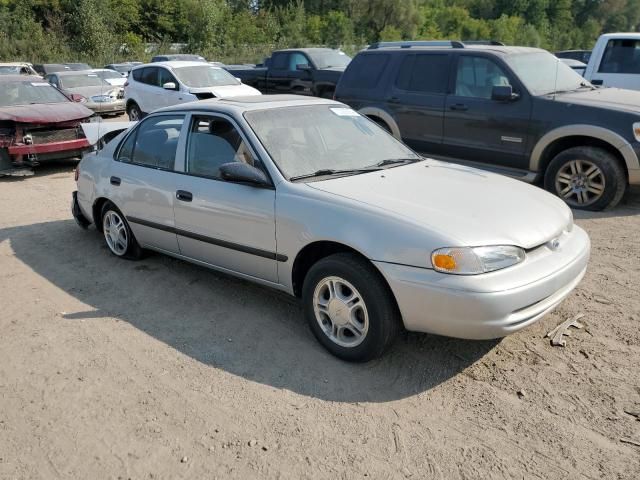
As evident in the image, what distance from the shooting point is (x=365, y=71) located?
29.6ft

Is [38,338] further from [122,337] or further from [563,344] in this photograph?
[563,344]

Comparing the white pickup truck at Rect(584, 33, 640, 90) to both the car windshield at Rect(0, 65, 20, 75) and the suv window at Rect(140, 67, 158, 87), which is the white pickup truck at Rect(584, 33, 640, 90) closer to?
the suv window at Rect(140, 67, 158, 87)

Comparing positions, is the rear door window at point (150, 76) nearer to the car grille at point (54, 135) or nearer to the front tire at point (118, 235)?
the car grille at point (54, 135)

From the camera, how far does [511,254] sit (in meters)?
3.30

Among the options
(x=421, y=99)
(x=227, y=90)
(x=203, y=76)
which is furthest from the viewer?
(x=203, y=76)

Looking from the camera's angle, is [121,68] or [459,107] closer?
[459,107]

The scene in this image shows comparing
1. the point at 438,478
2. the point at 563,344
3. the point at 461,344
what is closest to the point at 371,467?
the point at 438,478

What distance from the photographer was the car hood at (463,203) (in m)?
3.37

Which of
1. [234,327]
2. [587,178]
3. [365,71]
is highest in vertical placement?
[365,71]

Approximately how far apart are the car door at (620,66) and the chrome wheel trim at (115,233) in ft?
27.6

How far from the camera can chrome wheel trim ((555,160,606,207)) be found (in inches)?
269

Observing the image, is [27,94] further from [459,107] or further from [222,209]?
[222,209]

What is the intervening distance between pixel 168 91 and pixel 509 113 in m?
8.26

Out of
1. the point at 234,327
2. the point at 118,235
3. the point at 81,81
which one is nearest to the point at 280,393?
the point at 234,327
